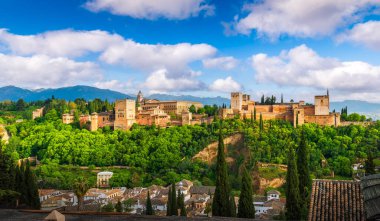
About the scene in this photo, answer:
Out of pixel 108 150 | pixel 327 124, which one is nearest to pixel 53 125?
pixel 108 150

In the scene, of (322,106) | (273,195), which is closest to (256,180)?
(273,195)

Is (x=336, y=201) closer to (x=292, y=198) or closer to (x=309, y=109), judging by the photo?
(x=292, y=198)

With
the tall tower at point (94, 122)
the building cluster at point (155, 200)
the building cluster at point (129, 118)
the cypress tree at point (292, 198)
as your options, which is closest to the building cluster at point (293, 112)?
the building cluster at point (129, 118)

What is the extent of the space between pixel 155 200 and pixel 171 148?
698 inches

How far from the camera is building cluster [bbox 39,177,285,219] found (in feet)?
115

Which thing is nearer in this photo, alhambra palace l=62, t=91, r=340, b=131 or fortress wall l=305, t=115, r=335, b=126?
fortress wall l=305, t=115, r=335, b=126

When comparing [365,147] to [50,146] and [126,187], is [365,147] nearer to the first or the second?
[126,187]

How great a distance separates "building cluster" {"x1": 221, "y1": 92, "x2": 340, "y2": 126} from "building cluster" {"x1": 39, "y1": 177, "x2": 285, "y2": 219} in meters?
19.6

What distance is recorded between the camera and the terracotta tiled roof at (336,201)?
10.6 m

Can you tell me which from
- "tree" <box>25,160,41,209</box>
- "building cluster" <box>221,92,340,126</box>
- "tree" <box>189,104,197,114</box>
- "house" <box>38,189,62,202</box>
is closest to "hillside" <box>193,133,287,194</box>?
"building cluster" <box>221,92,340,126</box>

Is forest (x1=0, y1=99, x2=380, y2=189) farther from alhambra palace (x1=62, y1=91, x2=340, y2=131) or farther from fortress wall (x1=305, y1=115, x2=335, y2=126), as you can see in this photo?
fortress wall (x1=305, y1=115, x2=335, y2=126)

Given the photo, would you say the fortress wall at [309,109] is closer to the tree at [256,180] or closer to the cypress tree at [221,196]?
the tree at [256,180]

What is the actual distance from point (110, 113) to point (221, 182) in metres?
51.9

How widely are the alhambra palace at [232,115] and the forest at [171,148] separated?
1771mm
